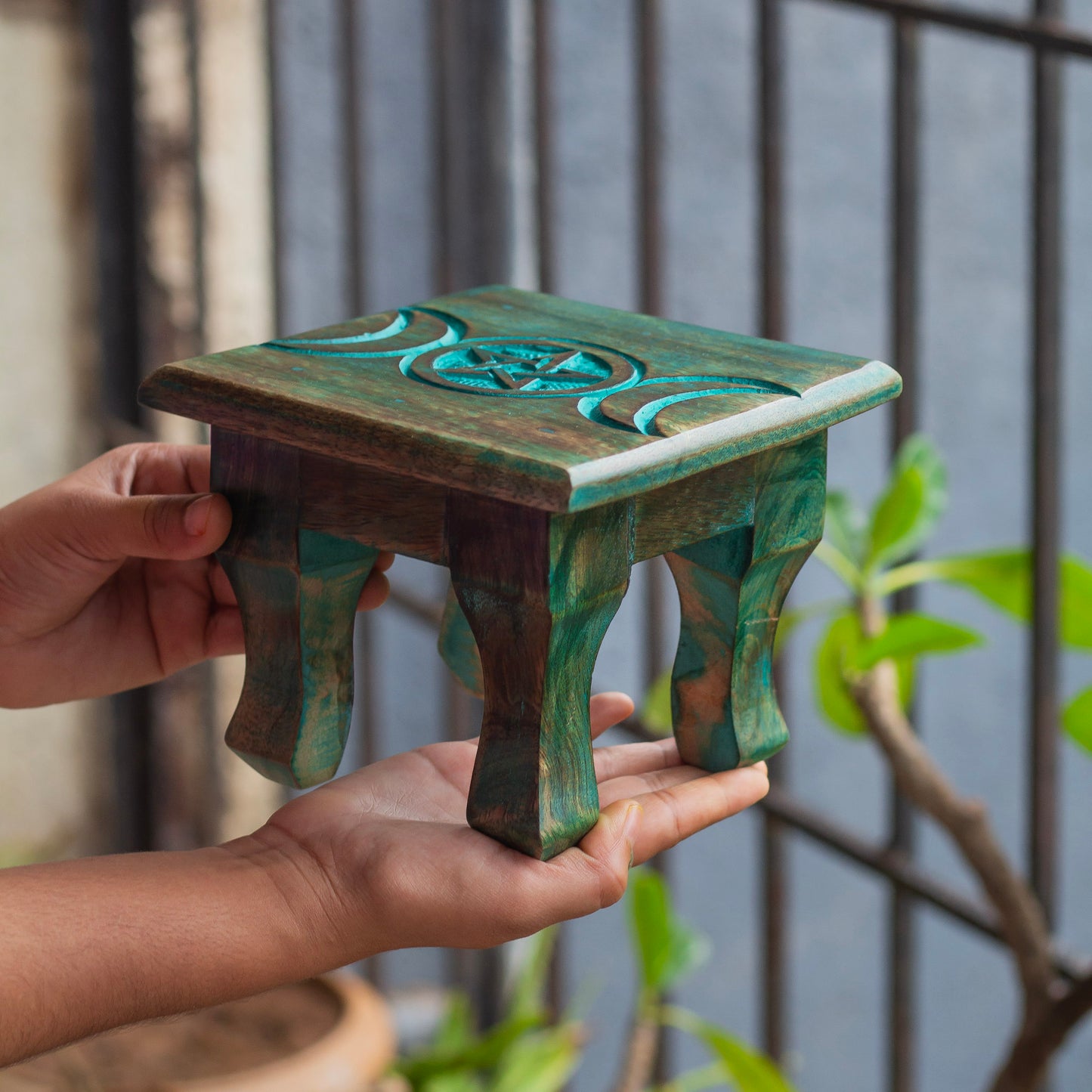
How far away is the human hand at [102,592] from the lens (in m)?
0.74

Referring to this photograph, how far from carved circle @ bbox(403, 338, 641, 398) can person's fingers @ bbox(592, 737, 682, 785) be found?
200mm

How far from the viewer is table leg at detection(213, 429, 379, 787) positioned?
0.65 meters

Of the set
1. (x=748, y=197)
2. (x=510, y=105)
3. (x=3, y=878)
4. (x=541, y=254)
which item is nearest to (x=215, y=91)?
(x=510, y=105)

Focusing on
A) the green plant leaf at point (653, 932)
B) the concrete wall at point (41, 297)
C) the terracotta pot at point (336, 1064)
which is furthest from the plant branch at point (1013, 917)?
the concrete wall at point (41, 297)

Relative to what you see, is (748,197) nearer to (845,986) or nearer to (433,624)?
(433,624)

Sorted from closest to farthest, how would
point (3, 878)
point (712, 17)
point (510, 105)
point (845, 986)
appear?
point (3, 878) → point (510, 105) → point (712, 17) → point (845, 986)

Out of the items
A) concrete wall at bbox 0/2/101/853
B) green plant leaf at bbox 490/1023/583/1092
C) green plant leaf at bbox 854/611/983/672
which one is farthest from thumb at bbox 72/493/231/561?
concrete wall at bbox 0/2/101/853

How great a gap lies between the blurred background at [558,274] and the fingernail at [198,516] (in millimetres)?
719

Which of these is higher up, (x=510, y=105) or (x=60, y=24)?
(x=60, y=24)

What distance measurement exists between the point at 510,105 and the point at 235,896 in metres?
1.11

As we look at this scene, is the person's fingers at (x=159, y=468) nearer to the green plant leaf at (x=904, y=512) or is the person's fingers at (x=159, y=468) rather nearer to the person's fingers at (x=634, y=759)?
the person's fingers at (x=634, y=759)

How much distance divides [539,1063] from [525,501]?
4.20ft

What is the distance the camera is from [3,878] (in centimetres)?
62

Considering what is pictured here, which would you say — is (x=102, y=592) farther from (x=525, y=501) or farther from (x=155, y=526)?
(x=525, y=501)
